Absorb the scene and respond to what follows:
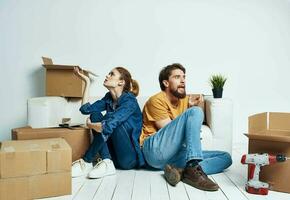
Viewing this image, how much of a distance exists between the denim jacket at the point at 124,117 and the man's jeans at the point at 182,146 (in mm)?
100

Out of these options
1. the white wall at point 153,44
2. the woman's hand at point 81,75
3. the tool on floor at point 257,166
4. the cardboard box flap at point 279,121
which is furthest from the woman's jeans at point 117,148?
the white wall at point 153,44

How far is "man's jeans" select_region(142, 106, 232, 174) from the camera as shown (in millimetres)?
1908

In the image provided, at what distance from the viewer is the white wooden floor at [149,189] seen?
170cm

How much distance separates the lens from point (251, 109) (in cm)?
354

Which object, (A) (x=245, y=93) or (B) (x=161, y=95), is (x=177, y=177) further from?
(A) (x=245, y=93)

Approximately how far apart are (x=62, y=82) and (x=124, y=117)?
1.00 m

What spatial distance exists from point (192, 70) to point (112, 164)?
169 centimetres

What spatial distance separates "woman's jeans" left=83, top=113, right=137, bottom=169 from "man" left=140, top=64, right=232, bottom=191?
12cm

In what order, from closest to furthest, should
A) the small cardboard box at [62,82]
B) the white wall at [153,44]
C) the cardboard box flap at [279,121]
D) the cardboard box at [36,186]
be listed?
the cardboard box at [36,186]
the cardboard box flap at [279,121]
the small cardboard box at [62,82]
the white wall at [153,44]

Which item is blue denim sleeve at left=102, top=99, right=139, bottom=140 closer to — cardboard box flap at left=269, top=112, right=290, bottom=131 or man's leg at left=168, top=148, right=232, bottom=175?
man's leg at left=168, top=148, right=232, bottom=175

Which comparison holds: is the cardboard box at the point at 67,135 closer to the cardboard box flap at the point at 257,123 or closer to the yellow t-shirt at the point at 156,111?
the yellow t-shirt at the point at 156,111

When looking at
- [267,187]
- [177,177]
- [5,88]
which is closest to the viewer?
[267,187]

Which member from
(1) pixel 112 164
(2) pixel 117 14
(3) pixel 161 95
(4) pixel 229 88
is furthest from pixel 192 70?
(1) pixel 112 164

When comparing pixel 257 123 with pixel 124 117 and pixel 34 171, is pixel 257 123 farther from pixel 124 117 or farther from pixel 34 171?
pixel 34 171
